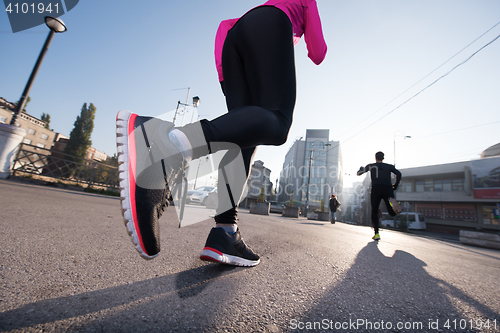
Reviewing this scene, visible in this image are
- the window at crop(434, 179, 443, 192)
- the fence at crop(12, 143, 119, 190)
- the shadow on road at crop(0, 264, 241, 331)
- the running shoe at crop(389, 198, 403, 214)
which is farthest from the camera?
the window at crop(434, 179, 443, 192)

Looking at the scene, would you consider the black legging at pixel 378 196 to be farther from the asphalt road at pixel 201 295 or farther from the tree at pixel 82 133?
the tree at pixel 82 133

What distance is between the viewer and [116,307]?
552 millimetres

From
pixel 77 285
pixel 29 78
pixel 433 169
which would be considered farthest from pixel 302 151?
pixel 77 285

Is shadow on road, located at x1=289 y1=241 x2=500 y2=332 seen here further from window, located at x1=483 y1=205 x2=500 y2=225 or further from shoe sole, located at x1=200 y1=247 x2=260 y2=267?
window, located at x1=483 y1=205 x2=500 y2=225

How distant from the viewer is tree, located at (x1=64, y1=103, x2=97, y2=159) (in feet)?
105

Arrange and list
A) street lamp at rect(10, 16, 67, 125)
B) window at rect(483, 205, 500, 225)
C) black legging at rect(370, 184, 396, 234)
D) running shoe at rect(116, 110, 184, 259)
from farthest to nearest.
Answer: window at rect(483, 205, 500, 225) < street lamp at rect(10, 16, 67, 125) < black legging at rect(370, 184, 396, 234) < running shoe at rect(116, 110, 184, 259)

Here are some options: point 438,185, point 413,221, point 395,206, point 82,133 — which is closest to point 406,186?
point 438,185

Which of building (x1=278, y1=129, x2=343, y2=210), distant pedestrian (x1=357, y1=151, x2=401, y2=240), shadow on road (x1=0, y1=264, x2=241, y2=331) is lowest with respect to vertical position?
shadow on road (x1=0, y1=264, x2=241, y2=331)

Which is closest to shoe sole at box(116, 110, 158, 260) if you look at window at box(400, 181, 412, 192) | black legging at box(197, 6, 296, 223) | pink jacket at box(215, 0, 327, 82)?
black legging at box(197, 6, 296, 223)

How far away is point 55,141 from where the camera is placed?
→ 40562 millimetres

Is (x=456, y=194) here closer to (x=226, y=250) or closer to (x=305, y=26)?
(x=305, y=26)

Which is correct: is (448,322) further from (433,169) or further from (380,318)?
(433,169)

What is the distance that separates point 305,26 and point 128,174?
132 centimetres

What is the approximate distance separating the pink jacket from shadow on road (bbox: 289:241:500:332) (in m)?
1.29
